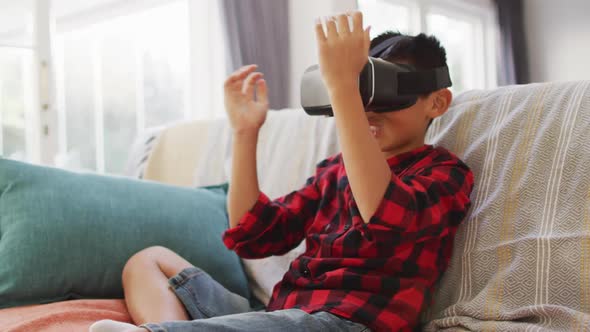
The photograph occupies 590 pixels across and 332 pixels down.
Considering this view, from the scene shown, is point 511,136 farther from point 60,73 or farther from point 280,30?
point 60,73

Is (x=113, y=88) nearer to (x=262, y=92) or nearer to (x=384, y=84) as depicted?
(x=262, y=92)

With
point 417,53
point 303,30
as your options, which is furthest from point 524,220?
point 303,30

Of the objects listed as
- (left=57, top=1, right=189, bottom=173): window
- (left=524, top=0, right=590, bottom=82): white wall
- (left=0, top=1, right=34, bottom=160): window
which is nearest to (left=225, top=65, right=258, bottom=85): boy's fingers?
(left=0, top=1, right=34, bottom=160): window

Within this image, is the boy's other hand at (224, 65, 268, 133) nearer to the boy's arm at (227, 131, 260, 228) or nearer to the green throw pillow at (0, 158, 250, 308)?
the boy's arm at (227, 131, 260, 228)

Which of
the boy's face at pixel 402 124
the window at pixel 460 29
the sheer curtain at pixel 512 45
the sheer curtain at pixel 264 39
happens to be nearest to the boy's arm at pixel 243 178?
the boy's face at pixel 402 124

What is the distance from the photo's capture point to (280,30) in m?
3.41

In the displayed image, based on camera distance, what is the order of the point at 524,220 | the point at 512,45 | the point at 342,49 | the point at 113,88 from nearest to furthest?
the point at 342,49, the point at 524,220, the point at 113,88, the point at 512,45

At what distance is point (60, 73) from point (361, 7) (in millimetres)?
2453

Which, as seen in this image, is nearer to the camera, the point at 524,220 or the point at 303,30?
the point at 524,220

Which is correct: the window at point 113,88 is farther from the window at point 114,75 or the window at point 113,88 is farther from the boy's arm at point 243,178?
the boy's arm at point 243,178

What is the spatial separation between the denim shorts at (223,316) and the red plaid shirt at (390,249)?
0.04 metres

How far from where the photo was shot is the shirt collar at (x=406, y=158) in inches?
44.6

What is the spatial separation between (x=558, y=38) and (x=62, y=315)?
19.3ft

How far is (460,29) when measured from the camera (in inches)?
230
